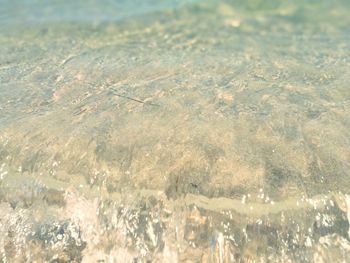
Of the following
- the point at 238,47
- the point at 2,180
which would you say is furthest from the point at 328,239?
the point at 238,47

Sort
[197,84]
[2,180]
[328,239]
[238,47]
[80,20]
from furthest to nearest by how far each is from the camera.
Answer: [80,20] < [238,47] < [197,84] < [2,180] < [328,239]

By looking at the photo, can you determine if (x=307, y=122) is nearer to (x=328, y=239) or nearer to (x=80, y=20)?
(x=328, y=239)

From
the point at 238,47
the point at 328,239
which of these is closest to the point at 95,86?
the point at 238,47

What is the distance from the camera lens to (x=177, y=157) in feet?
10.6

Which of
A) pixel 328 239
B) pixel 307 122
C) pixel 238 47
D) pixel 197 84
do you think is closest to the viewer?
pixel 328 239

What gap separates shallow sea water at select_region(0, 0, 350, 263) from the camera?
112 inches

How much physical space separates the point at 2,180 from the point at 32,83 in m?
1.55

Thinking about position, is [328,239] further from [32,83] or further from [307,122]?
[32,83]

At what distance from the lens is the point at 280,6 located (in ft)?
21.8

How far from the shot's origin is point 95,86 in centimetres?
444

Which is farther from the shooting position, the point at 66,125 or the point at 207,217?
the point at 66,125

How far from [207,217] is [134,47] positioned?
3.28 metres

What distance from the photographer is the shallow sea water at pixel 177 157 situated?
2.84m

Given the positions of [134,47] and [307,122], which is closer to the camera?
[307,122]
